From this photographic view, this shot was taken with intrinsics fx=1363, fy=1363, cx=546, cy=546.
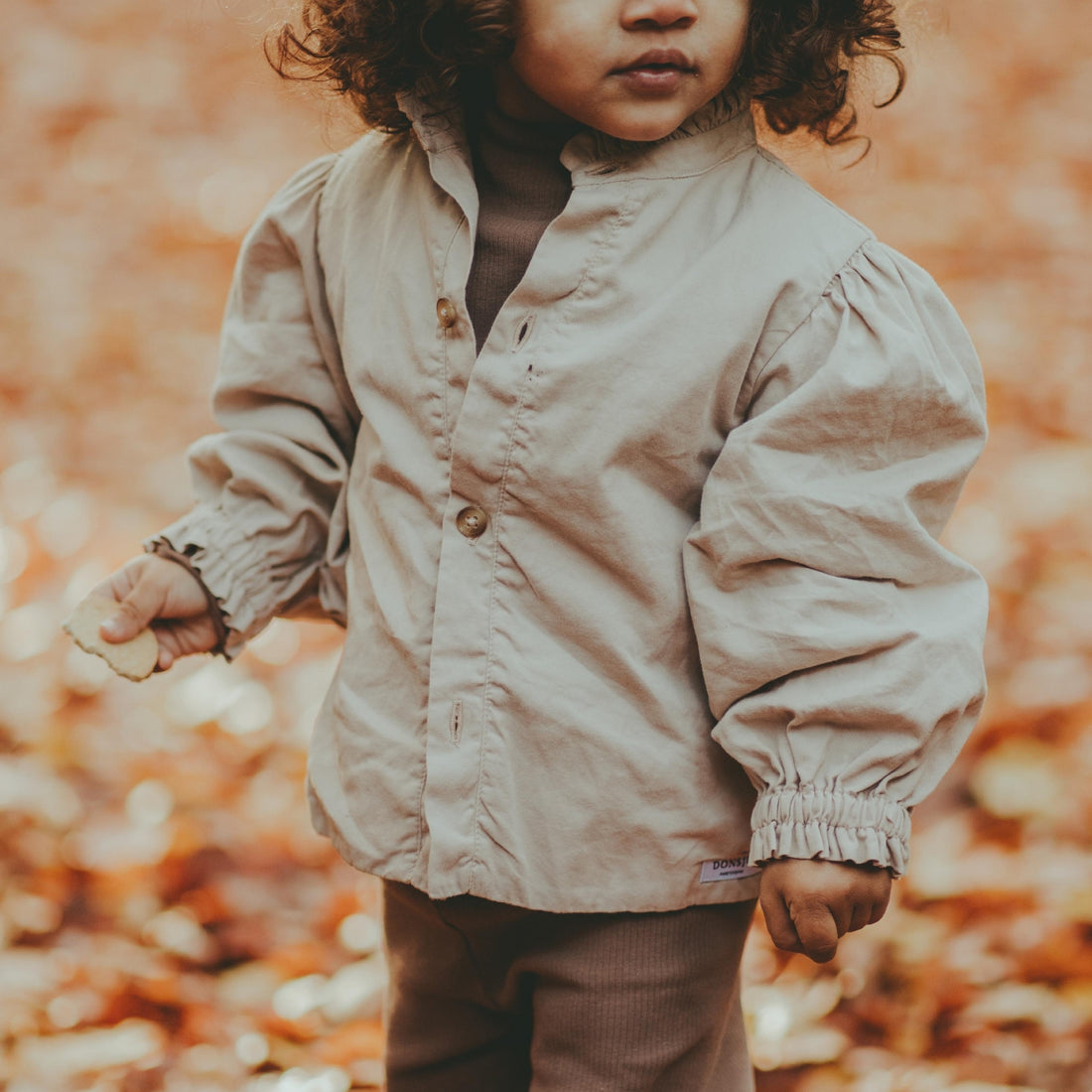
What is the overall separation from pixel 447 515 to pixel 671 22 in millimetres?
485

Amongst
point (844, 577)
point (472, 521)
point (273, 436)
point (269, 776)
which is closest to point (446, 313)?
point (472, 521)

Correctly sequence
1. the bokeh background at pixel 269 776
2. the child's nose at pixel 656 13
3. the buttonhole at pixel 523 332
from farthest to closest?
1. the bokeh background at pixel 269 776
2. the buttonhole at pixel 523 332
3. the child's nose at pixel 656 13

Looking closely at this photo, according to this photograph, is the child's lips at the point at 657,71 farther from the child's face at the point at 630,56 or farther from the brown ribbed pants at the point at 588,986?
the brown ribbed pants at the point at 588,986

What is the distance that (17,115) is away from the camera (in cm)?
612

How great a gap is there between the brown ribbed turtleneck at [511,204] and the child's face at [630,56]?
83mm

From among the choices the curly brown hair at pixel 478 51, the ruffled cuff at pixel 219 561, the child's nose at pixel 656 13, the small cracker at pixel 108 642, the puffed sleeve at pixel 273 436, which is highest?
the curly brown hair at pixel 478 51

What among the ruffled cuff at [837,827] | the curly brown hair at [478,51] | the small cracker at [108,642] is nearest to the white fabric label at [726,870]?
the ruffled cuff at [837,827]

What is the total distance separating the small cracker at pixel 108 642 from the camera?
1457 millimetres

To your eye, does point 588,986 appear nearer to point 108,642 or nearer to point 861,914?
point 861,914

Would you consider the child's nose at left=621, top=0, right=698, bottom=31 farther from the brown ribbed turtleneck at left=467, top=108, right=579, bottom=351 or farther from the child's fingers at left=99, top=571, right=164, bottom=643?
the child's fingers at left=99, top=571, right=164, bottom=643

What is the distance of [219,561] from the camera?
151 cm

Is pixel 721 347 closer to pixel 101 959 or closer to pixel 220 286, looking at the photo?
pixel 101 959

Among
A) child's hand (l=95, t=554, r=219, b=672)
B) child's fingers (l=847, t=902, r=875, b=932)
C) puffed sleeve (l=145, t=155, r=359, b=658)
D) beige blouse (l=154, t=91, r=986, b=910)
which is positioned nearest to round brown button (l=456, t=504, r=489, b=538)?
beige blouse (l=154, t=91, r=986, b=910)

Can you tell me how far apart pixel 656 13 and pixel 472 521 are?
1.57 feet
